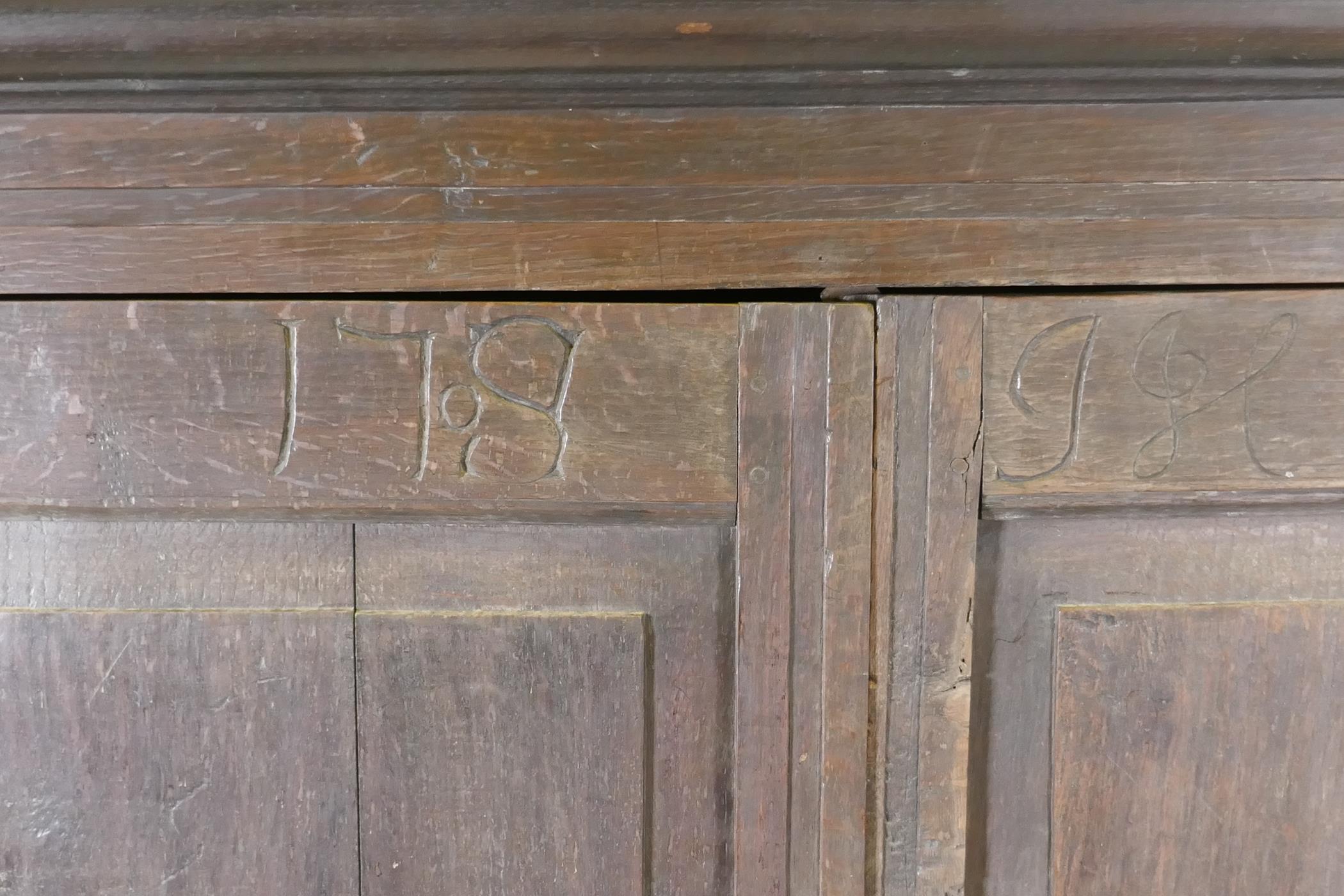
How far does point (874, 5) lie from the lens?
2.13ft

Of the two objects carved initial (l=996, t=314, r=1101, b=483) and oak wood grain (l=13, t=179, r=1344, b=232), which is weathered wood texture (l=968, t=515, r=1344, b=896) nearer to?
carved initial (l=996, t=314, r=1101, b=483)

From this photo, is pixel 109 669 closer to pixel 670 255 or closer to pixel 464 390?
pixel 464 390

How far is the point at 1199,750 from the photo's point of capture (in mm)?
787

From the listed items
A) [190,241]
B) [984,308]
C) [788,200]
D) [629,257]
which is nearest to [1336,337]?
[984,308]

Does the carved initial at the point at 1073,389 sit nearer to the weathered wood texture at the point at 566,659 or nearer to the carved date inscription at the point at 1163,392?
the carved date inscription at the point at 1163,392

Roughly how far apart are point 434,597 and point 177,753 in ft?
0.89

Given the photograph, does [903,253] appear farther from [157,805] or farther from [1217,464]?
[157,805]

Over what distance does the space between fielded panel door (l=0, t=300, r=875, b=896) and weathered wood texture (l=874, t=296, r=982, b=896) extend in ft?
0.09

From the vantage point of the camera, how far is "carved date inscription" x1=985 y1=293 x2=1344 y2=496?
2.44 feet

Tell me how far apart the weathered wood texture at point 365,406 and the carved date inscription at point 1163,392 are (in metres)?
0.25

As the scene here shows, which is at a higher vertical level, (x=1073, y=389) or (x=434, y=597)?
(x=1073, y=389)

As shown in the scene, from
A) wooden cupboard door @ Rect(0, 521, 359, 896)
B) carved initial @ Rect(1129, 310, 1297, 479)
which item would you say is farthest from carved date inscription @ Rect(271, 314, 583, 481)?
carved initial @ Rect(1129, 310, 1297, 479)

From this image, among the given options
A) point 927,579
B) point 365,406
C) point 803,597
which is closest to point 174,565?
point 365,406

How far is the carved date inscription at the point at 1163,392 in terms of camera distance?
2.44 feet
